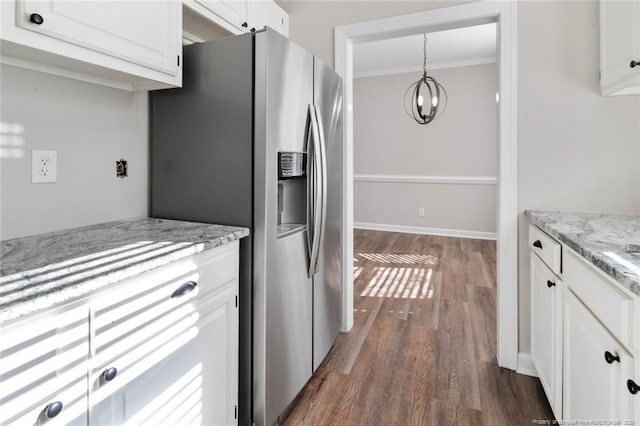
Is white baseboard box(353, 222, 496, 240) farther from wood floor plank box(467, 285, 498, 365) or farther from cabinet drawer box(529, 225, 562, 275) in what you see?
cabinet drawer box(529, 225, 562, 275)

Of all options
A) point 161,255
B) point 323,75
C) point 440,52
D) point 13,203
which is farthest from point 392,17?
point 440,52

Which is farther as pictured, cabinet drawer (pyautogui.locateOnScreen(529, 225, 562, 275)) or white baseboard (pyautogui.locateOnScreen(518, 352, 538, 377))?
white baseboard (pyautogui.locateOnScreen(518, 352, 538, 377))

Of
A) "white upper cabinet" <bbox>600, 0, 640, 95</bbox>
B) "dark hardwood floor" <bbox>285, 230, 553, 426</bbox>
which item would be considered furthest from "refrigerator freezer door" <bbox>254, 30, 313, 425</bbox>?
"white upper cabinet" <bbox>600, 0, 640, 95</bbox>

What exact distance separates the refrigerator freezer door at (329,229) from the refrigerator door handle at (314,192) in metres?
0.12

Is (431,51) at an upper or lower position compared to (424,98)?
upper

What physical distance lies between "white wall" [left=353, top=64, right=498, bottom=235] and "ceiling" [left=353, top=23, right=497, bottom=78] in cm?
14

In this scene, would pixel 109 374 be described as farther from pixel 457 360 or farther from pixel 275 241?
pixel 457 360

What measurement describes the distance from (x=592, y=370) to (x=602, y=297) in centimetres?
26

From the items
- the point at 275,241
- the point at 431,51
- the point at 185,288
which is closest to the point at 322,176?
the point at 275,241

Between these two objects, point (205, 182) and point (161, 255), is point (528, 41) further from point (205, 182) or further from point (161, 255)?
point (161, 255)

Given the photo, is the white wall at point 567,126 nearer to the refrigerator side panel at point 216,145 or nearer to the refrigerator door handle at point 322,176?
the refrigerator door handle at point 322,176

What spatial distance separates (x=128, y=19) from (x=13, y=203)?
30.2 inches

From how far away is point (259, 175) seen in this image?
Answer: 4.76 ft

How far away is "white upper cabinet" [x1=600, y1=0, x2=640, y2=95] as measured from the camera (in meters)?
1.46
